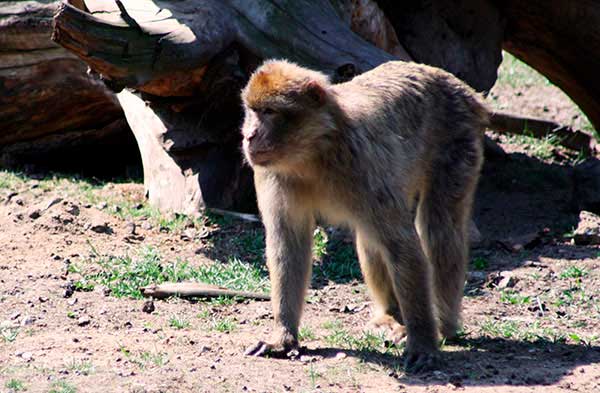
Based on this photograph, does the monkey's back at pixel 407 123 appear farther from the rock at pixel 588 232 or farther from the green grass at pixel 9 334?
the green grass at pixel 9 334

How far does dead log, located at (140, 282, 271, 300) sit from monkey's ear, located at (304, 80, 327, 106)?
1.98 meters

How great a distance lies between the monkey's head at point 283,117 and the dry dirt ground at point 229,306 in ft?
4.16

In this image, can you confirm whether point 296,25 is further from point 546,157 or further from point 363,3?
point 546,157

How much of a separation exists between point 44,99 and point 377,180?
4932mm

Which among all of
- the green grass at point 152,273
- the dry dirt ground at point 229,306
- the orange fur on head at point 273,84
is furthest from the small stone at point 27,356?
the orange fur on head at point 273,84

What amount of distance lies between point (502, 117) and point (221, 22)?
5.17 m

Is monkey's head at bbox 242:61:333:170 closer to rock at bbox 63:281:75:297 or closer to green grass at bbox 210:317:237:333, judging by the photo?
green grass at bbox 210:317:237:333

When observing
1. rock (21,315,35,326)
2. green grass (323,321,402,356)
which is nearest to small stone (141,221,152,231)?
rock (21,315,35,326)

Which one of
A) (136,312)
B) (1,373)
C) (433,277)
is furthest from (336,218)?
(1,373)

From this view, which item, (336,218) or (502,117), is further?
(502,117)

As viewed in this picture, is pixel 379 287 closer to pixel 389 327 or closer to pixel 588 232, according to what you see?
pixel 389 327

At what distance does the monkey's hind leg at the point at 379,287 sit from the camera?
20.7 ft

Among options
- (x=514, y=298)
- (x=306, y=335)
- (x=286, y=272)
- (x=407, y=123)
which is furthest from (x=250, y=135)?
(x=514, y=298)

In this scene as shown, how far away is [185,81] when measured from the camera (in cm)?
755
